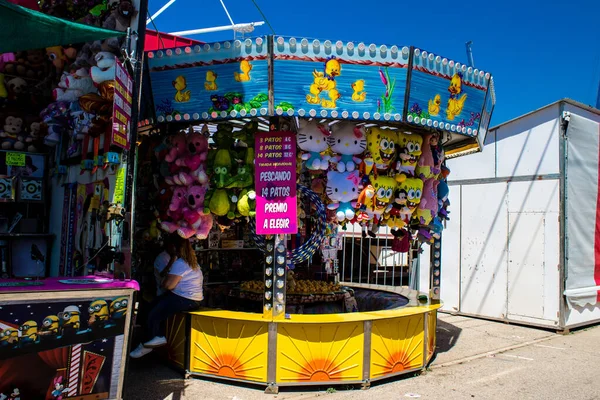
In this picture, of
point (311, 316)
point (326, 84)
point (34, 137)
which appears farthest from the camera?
point (34, 137)

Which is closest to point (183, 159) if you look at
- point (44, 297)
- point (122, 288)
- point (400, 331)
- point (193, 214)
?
point (193, 214)

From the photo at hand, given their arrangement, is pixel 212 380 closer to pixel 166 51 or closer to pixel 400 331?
pixel 400 331

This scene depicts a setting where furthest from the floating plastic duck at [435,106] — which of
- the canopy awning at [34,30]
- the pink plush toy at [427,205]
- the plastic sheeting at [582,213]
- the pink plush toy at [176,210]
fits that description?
the plastic sheeting at [582,213]

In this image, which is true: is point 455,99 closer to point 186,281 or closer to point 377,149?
point 377,149

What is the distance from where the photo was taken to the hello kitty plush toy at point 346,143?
21.5ft

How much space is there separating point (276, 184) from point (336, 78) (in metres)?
1.46

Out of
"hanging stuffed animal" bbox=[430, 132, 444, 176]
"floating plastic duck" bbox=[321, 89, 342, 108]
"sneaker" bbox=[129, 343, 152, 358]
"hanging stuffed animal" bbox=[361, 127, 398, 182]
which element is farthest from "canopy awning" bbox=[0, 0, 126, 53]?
"hanging stuffed animal" bbox=[430, 132, 444, 176]

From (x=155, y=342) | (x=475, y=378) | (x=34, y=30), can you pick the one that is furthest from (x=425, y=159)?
(x=34, y=30)

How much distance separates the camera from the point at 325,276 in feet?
34.3

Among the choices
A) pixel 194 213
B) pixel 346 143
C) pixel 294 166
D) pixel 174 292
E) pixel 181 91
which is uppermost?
pixel 181 91

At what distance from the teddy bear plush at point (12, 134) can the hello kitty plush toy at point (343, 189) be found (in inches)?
210

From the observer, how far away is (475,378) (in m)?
6.70

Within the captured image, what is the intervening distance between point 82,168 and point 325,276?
5.41 meters

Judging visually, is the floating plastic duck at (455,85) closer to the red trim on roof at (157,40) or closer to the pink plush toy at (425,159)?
the pink plush toy at (425,159)
